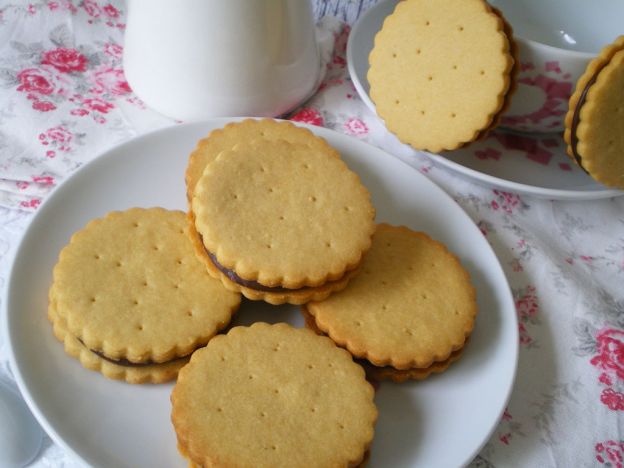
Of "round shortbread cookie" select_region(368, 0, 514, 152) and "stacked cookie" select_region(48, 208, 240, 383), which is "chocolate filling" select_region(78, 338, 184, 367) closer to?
"stacked cookie" select_region(48, 208, 240, 383)

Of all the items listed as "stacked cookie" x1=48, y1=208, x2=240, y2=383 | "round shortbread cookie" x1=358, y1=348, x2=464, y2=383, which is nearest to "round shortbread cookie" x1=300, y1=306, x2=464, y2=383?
"round shortbread cookie" x1=358, y1=348, x2=464, y2=383

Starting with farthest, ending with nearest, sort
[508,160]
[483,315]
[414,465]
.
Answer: [508,160], [483,315], [414,465]

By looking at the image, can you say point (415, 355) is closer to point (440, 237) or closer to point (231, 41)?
point (440, 237)

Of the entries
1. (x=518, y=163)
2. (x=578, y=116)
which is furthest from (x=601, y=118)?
(x=518, y=163)

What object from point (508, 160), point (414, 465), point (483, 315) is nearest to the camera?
point (414, 465)

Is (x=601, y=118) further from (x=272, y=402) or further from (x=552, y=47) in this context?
(x=272, y=402)

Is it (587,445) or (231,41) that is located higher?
(231,41)

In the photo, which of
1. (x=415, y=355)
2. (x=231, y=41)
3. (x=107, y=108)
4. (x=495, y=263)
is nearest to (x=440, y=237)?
(x=495, y=263)
